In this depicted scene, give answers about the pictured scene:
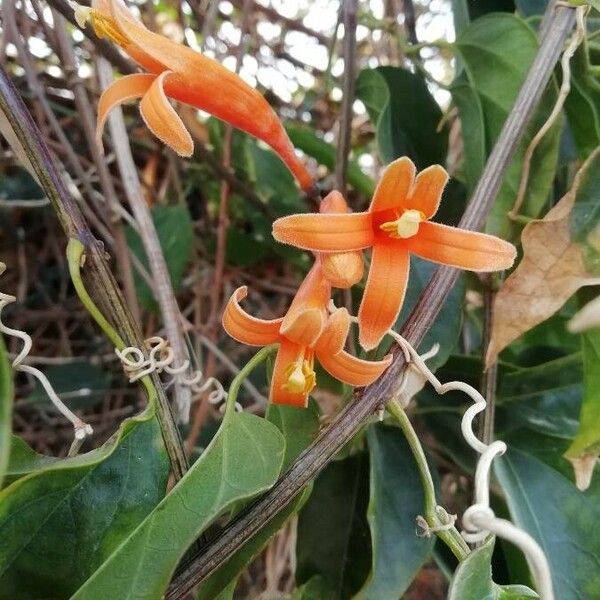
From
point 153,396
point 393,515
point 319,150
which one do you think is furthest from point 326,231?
point 319,150

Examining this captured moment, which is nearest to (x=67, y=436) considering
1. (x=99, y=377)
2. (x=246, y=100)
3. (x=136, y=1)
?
(x=99, y=377)

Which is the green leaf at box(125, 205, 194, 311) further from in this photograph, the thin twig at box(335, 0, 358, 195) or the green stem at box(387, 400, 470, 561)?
the green stem at box(387, 400, 470, 561)

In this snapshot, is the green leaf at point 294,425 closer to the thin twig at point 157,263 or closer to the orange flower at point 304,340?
the orange flower at point 304,340

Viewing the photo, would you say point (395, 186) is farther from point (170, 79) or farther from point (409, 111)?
point (409, 111)

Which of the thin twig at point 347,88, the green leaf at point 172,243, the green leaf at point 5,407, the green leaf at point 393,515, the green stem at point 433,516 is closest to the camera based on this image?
the green leaf at point 5,407

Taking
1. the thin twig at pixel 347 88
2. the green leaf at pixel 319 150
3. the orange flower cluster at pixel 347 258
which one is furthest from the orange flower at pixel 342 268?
the green leaf at pixel 319 150

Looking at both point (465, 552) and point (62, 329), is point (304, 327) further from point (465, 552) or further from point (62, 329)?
point (62, 329)
